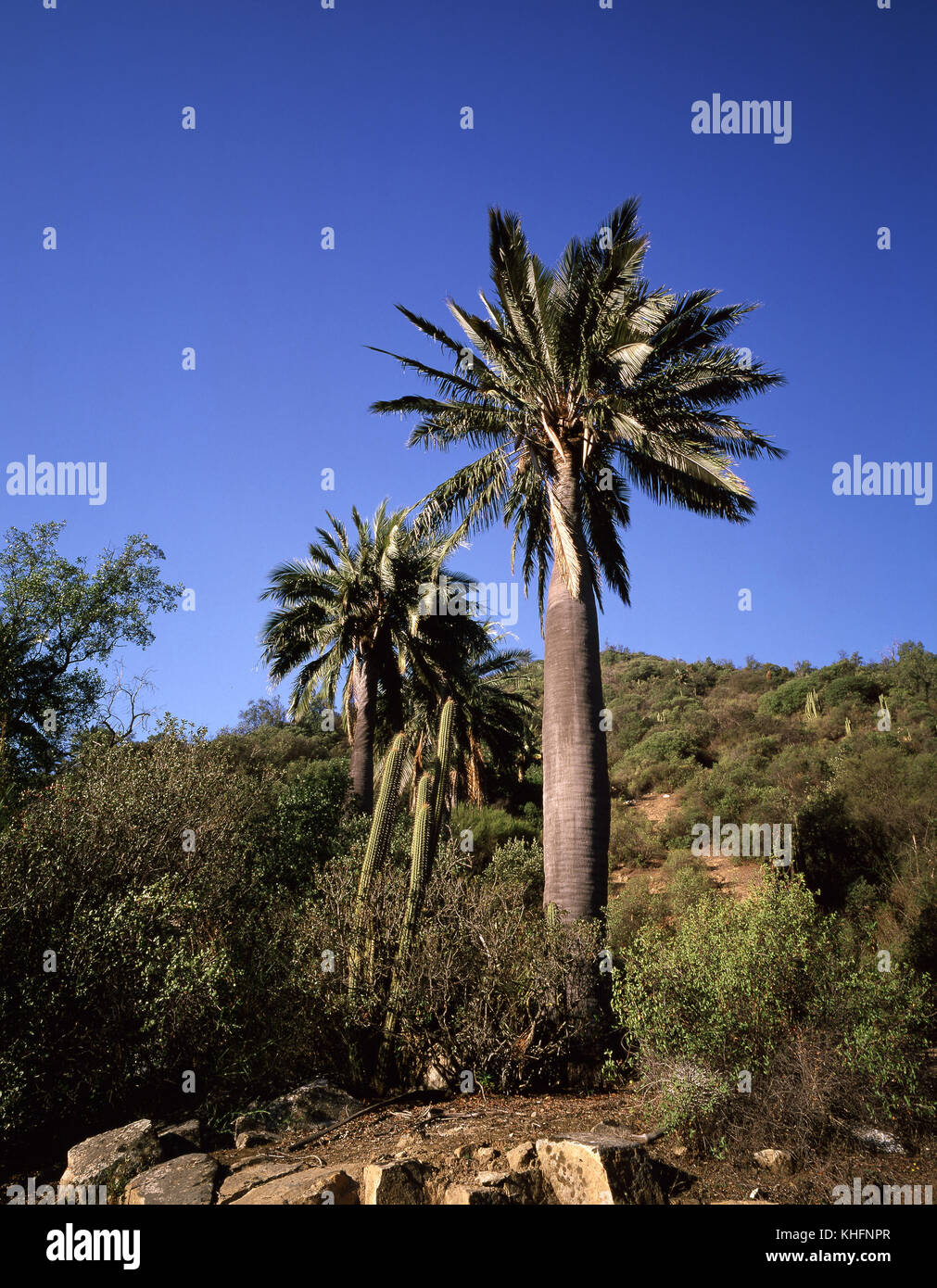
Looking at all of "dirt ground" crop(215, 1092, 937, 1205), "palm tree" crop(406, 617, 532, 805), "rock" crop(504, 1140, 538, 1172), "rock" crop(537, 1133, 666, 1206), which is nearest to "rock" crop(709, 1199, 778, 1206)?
"dirt ground" crop(215, 1092, 937, 1205)

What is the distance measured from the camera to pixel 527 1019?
8375 mm

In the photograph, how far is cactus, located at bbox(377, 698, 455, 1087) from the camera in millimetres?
8258

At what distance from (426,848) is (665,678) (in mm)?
41805

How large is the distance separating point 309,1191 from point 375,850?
484 cm

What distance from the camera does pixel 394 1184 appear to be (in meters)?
4.90

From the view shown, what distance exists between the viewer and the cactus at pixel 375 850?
8.52 meters

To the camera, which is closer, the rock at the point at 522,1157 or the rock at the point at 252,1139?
the rock at the point at 522,1157

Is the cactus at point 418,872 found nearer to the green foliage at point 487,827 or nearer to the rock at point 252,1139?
the rock at point 252,1139

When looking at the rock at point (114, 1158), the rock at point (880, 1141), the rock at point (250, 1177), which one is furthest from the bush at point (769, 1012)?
the rock at point (114, 1158)

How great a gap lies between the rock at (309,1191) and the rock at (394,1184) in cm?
14

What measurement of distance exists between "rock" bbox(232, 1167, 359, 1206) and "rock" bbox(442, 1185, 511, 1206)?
619mm

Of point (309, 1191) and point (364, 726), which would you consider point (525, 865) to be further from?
point (309, 1191)

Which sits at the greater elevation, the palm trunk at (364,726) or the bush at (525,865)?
the palm trunk at (364,726)

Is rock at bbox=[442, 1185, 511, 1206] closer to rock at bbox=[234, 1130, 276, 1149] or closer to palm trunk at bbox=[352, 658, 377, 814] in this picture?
rock at bbox=[234, 1130, 276, 1149]
